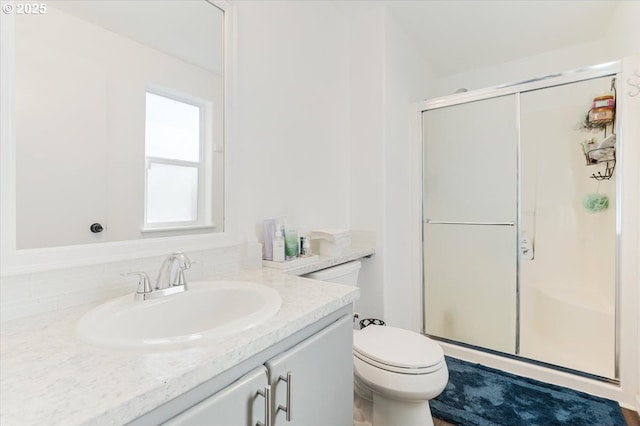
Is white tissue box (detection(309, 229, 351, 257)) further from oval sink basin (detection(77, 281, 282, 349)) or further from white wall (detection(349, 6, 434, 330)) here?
oval sink basin (detection(77, 281, 282, 349))

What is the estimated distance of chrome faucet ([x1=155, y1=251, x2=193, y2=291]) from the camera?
967mm

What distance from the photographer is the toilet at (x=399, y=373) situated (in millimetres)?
1218

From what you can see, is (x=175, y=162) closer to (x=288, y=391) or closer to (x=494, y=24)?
(x=288, y=391)

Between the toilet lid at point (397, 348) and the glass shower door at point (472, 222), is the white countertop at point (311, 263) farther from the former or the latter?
the glass shower door at point (472, 222)

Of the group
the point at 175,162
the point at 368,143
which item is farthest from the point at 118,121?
the point at 368,143

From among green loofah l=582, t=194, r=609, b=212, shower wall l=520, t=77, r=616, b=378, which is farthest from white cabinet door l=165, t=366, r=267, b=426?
green loofah l=582, t=194, r=609, b=212

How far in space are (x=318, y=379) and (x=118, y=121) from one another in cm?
102

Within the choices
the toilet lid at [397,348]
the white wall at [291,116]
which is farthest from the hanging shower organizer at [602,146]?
the toilet lid at [397,348]

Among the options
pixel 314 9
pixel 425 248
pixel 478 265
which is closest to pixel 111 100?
pixel 314 9

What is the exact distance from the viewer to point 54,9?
0.88 m

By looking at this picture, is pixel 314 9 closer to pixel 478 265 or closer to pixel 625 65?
pixel 625 65

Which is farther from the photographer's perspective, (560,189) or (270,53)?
(560,189)

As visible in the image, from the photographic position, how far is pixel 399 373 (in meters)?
1.23

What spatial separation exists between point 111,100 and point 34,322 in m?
0.67
